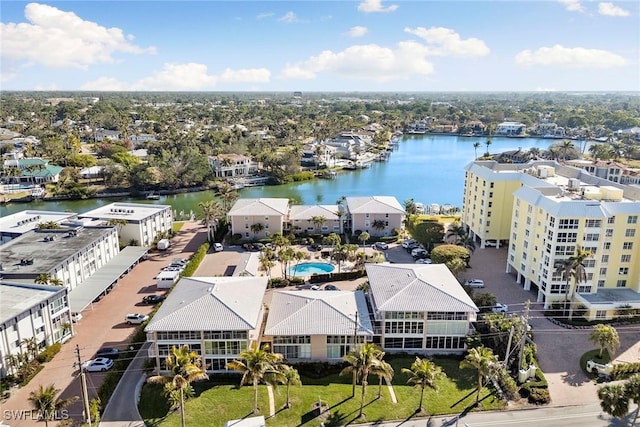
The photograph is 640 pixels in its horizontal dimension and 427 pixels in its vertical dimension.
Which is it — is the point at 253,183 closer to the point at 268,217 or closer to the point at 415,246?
the point at 268,217

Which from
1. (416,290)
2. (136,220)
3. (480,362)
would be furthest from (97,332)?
(480,362)

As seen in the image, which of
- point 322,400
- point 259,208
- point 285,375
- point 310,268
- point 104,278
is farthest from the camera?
point 259,208

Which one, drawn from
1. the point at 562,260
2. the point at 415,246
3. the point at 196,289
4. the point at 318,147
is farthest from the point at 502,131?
the point at 196,289

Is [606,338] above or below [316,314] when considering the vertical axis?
below

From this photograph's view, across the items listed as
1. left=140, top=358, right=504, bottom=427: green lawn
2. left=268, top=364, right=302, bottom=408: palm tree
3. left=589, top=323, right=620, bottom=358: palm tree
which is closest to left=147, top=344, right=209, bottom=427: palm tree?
left=140, top=358, right=504, bottom=427: green lawn

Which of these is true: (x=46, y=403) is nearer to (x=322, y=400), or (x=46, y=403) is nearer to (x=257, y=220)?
(x=322, y=400)

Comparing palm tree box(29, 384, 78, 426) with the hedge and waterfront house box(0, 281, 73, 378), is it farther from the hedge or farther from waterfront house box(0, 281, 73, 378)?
the hedge

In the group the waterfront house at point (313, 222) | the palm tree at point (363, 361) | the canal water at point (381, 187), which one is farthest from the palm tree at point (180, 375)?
the canal water at point (381, 187)
